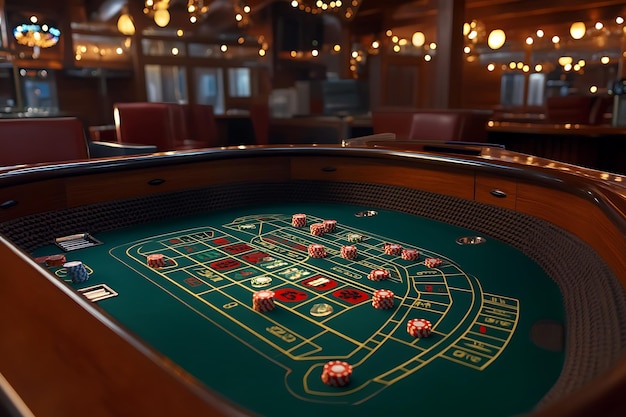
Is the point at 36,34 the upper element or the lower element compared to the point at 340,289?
upper

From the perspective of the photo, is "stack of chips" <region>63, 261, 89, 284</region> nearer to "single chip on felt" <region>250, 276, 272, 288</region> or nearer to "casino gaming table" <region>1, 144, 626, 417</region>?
"casino gaming table" <region>1, 144, 626, 417</region>

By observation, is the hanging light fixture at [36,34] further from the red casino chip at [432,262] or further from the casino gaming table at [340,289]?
the red casino chip at [432,262]

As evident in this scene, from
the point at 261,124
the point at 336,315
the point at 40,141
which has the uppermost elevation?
the point at 40,141

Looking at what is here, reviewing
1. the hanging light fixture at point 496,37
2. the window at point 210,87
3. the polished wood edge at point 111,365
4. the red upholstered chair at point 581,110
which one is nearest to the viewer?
the polished wood edge at point 111,365

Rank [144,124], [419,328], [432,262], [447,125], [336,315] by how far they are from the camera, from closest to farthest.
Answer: [419,328], [336,315], [432,262], [447,125], [144,124]

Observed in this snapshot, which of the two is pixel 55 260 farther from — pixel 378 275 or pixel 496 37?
pixel 496 37

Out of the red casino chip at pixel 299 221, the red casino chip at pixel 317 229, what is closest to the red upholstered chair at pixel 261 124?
the red casino chip at pixel 299 221

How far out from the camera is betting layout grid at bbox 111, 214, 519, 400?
3.24ft

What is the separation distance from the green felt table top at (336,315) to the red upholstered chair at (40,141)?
1.12 meters

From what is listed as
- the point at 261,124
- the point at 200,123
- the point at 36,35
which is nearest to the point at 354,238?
the point at 200,123

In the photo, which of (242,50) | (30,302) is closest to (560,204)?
(30,302)

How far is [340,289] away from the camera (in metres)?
1.32

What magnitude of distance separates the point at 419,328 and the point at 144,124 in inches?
157

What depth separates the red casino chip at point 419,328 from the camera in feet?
3.45
